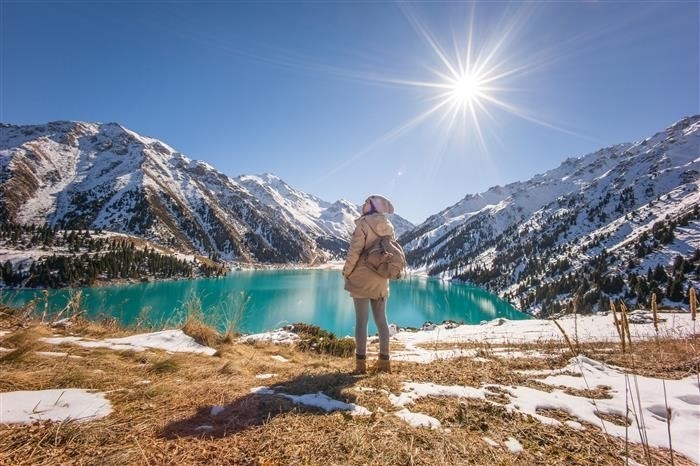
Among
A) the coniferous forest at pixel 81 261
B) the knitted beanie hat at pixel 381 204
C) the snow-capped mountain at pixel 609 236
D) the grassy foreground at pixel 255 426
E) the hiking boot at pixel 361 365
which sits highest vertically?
the snow-capped mountain at pixel 609 236

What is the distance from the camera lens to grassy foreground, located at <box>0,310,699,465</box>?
2.13m

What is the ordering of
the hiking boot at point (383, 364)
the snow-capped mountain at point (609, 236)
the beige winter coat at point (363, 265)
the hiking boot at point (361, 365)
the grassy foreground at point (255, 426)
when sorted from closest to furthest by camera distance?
the grassy foreground at point (255, 426)
the hiking boot at point (361, 365)
the hiking boot at point (383, 364)
the beige winter coat at point (363, 265)
the snow-capped mountain at point (609, 236)

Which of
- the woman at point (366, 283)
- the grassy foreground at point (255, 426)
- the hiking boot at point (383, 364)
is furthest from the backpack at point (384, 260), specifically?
the grassy foreground at point (255, 426)

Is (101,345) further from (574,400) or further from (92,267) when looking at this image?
(92,267)

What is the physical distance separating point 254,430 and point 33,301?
722 cm

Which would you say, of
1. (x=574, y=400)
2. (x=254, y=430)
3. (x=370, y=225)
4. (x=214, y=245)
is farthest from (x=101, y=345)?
(x=214, y=245)

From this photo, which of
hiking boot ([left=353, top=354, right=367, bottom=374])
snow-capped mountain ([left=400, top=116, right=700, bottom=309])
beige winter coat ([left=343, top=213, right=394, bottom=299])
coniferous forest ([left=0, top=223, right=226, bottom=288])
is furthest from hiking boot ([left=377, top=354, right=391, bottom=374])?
coniferous forest ([left=0, top=223, right=226, bottom=288])

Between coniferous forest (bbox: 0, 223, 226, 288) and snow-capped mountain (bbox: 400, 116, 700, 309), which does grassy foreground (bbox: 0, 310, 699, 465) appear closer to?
snow-capped mountain (bbox: 400, 116, 700, 309)

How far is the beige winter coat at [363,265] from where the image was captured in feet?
17.3

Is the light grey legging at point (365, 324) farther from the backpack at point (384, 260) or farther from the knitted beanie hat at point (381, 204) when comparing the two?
the knitted beanie hat at point (381, 204)

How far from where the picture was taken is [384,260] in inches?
204

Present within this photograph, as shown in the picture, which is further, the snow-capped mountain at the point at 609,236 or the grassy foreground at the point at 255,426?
the snow-capped mountain at the point at 609,236

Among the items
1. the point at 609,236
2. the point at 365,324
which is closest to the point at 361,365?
the point at 365,324

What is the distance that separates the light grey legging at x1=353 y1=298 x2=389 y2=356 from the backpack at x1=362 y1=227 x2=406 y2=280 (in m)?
0.54
